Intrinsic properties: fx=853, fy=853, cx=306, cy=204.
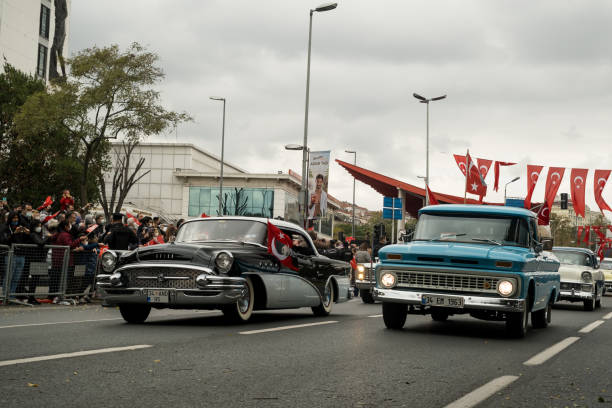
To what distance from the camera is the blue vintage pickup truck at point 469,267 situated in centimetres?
1117

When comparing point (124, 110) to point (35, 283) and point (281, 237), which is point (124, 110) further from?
point (281, 237)

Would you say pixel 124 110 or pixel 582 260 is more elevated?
pixel 124 110

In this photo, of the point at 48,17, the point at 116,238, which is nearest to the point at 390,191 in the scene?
the point at 48,17

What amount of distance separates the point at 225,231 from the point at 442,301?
3949 mm

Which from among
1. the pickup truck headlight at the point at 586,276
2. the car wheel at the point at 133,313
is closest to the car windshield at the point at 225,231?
the car wheel at the point at 133,313

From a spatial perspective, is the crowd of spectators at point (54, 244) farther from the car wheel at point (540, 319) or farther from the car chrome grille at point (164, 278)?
the car wheel at point (540, 319)

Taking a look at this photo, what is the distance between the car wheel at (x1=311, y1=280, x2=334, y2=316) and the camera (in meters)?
15.3

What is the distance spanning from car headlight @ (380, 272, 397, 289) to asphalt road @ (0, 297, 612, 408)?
68cm

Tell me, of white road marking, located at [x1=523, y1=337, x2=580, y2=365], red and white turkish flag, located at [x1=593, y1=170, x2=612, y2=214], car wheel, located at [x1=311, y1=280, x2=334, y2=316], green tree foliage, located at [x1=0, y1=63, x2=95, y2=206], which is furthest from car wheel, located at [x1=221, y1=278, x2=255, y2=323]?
green tree foliage, located at [x1=0, y1=63, x2=95, y2=206]

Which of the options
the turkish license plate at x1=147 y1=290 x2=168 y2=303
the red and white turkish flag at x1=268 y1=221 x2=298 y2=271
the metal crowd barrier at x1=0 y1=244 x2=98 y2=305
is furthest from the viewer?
the metal crowd barrier at x1=0 y1=244 x2=98 y2=305

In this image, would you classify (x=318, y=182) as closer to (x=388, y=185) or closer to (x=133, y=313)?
(x=133, y=313)

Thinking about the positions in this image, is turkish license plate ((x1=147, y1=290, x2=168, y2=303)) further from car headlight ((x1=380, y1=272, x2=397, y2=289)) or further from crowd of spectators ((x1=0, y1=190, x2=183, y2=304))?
crowd of spectators ((x1=0, y1=190, x2=183, y2=304))

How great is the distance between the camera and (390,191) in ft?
214

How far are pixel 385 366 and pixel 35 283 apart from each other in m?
10.4
